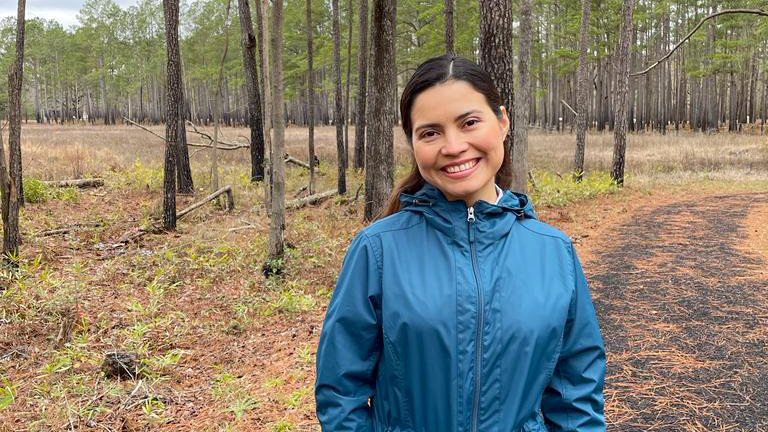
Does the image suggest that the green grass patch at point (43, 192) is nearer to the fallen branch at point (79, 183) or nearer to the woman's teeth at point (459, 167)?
the fallen branch at point (79, 183)

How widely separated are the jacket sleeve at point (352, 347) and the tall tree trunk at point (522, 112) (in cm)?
750

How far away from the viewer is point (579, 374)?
5.20 feet

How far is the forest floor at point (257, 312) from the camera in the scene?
13.8ft

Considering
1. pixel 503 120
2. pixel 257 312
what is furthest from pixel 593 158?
pixel 503 120

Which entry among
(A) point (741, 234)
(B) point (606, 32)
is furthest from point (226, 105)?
(A) point (741, 234)

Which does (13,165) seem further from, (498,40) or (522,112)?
(522,112)

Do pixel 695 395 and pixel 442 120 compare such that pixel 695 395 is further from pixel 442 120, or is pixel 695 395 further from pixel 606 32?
pixel 606 32

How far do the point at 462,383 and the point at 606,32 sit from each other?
35682 mm

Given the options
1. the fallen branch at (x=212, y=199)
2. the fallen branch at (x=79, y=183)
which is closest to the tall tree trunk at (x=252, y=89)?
the fallen branch at (x=212, y=199)

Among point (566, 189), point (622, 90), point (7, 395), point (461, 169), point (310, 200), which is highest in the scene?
point (622, 90)

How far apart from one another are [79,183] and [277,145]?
8899 mm

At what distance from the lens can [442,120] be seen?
158 centimetres

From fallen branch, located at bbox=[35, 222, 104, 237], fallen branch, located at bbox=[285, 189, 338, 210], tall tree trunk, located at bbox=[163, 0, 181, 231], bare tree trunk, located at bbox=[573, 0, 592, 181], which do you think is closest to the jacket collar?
tall tree trunk, located at bbox=[163, 0, 181, 231]

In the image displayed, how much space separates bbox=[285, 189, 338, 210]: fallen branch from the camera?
1250 centimetres
